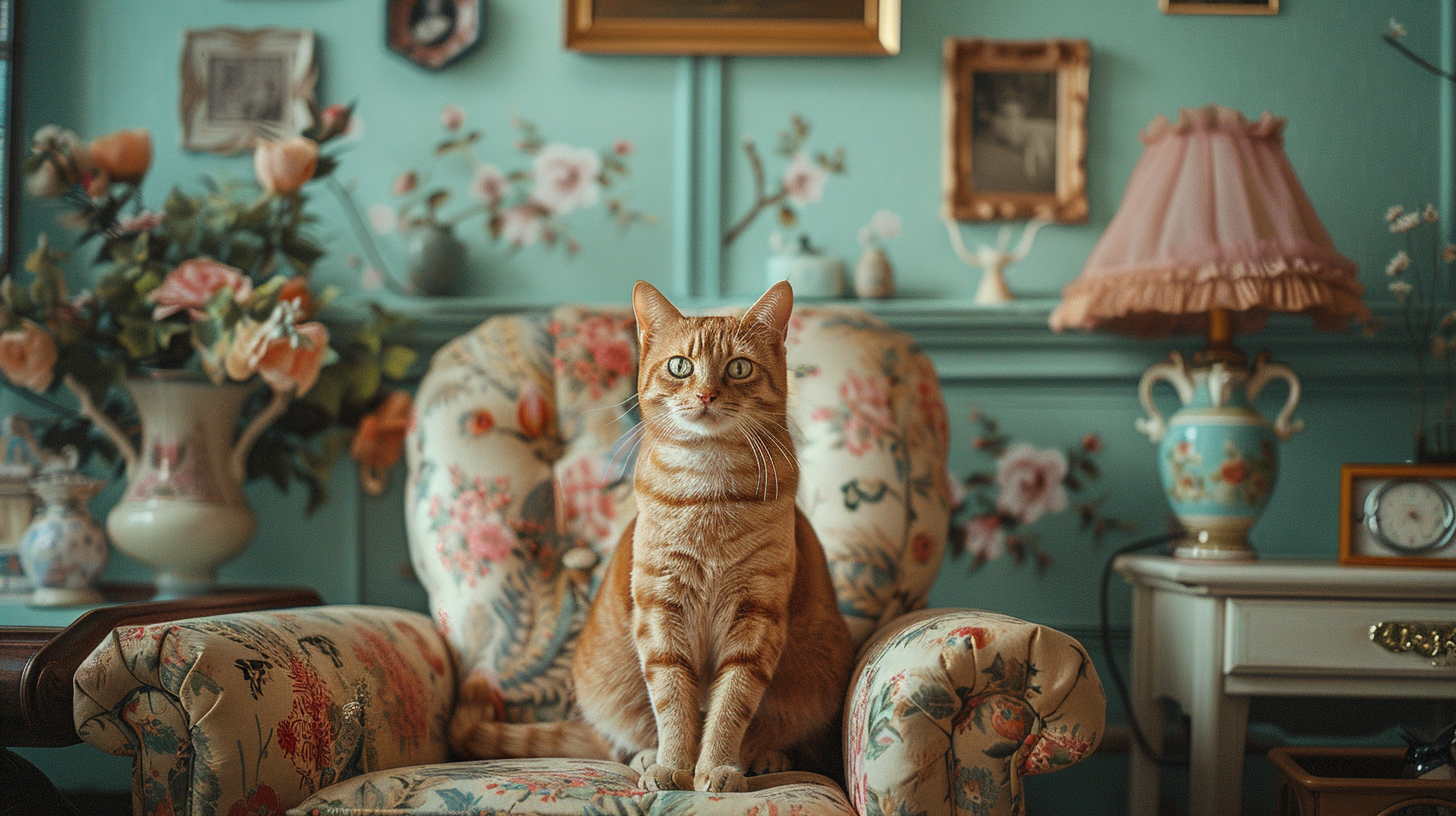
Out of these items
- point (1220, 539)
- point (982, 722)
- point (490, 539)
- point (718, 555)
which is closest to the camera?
point (982, 722)

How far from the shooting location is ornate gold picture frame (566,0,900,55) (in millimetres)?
1774

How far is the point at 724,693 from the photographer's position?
104cm

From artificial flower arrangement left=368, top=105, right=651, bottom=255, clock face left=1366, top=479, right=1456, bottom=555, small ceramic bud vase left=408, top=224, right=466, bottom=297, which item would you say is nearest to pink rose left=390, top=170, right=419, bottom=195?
artificial flower arrangement left=368, top=105, right=651, bottom=255

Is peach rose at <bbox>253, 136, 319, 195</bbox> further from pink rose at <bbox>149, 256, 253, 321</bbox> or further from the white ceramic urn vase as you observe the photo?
the white ceramic urn vase

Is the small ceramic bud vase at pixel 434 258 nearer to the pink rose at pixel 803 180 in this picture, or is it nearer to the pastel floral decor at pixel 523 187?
the pastel floral decor at pixel 523 187

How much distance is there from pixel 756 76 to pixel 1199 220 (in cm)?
84

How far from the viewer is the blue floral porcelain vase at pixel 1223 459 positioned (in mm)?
1470

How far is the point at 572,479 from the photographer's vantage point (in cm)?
145

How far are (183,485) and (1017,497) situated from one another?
56.8 inches

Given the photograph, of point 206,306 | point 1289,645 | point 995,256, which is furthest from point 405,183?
point 1289,645

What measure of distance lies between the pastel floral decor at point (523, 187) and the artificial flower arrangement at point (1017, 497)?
0.81 metres

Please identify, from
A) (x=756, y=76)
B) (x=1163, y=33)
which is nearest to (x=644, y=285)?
(x=756, y=76)

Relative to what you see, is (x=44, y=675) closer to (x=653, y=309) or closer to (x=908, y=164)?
(x=653, y=309)

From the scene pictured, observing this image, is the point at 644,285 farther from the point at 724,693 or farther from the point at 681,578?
the point at 724,693
